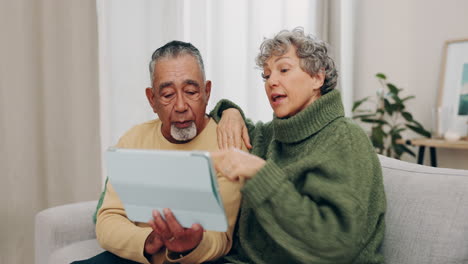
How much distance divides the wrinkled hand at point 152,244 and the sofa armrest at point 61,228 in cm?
50

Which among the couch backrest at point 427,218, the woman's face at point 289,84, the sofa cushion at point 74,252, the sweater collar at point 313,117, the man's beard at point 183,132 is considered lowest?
the sofa cushion at point 74,252

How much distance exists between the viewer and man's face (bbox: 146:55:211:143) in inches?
51.4

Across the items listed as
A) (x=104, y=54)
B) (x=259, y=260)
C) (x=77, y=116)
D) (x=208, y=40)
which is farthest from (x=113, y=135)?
(x=259, y=260)

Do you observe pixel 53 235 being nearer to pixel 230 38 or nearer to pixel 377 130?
pixel 230 38

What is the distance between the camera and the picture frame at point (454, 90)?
10.3 ft

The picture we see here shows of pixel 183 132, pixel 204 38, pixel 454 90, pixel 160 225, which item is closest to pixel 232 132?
pixel 183 132

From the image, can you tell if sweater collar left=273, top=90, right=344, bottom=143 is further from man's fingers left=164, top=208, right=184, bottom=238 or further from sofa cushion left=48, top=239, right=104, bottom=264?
sofa cushion left=48, top=239, right=104, bottom=264

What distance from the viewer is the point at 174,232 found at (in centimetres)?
103

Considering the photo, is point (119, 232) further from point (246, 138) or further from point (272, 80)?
point (272, 80)

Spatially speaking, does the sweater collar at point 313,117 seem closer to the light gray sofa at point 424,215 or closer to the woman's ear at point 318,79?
the woman's ear at point 318,79

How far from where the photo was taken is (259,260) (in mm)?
1213

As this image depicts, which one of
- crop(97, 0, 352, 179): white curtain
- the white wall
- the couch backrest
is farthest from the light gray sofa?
the white wall

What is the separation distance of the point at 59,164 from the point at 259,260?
56.9 inches

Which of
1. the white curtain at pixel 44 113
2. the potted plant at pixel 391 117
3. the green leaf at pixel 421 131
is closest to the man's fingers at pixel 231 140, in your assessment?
the white curtain at pixel 44 113
